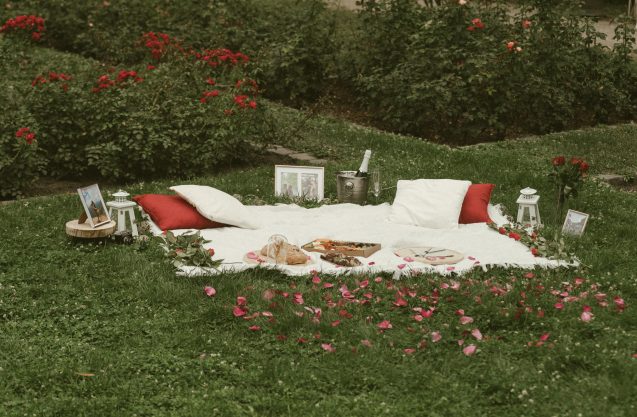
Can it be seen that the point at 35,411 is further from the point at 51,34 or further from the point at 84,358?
the point at 51,34

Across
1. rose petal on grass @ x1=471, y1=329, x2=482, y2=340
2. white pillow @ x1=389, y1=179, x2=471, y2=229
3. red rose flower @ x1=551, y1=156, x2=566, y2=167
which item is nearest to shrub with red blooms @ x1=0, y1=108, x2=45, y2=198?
white pillow @ x1=389, y1=179, x2=471, y2=229

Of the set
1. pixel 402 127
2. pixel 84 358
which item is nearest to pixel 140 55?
pixel 402 127

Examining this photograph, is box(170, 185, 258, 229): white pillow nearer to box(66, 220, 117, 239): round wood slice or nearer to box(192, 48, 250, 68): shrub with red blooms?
box(66, 220, 117, 239): round wood slice

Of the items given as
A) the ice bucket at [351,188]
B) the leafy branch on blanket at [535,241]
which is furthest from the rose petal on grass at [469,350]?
the ice bucket at [351,188]

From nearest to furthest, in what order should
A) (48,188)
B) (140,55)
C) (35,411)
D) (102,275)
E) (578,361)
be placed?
(35,411) → (578,361) → (102,275) → (48,188) → (140,55)

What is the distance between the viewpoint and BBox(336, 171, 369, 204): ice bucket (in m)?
8.26

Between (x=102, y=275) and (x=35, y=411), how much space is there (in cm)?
187

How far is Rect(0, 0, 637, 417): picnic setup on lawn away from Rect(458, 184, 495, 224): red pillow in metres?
0.03

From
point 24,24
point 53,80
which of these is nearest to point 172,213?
point 53,80

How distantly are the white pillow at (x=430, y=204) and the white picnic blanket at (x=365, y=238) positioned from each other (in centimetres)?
9

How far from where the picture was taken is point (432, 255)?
6852mm

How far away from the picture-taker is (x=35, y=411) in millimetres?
4672

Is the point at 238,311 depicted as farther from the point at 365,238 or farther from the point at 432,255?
the point at 365,238

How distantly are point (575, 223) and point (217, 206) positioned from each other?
2.78m
